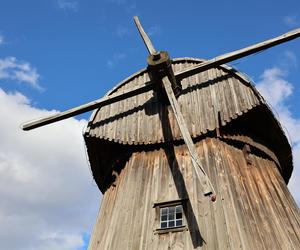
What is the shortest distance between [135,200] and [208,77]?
326cm

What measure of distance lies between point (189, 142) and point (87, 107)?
3.06 m

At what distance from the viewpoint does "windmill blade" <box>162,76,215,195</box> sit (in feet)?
20.1

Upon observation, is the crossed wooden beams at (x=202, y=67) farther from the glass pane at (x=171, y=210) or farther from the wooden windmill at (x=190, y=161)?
the glass pane at (x=171, y=210)

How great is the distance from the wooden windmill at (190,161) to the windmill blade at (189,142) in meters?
0.02

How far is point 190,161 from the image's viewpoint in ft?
25.2

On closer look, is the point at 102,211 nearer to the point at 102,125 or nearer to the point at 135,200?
the point at 135,200

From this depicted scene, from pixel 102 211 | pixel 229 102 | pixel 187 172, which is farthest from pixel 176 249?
pixel 229 102

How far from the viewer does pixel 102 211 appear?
8.23 metres

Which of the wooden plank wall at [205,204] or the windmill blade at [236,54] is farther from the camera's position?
the windmill blade at [236,54]

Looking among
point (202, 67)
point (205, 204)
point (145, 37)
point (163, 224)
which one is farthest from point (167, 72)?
point (163, 224)

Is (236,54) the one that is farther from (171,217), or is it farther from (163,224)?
(163,224)

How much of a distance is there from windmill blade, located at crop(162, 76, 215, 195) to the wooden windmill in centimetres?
2

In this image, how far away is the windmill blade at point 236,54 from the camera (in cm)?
855

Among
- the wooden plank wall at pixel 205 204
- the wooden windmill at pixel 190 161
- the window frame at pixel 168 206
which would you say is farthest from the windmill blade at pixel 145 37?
the window frame at pixel 168 206
